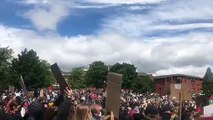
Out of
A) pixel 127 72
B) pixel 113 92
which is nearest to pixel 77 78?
pixel 127 72

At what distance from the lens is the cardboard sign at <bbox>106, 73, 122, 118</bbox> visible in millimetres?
8441

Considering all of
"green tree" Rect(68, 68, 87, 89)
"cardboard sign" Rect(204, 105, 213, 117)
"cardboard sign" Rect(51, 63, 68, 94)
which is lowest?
"cardboard sign" Rect(204, 105, 213, 117)

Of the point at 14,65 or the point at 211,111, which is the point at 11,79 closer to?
the point at 14,65

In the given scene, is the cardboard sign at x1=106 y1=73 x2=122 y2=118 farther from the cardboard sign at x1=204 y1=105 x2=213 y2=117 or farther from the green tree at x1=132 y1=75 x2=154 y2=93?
the green tree at x1=132 y1=75 x2=154 y2=93

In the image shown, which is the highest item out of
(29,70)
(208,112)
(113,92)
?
(29,70)

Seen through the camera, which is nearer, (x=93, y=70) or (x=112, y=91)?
(x=112, y=91)

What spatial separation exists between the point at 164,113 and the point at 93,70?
153m

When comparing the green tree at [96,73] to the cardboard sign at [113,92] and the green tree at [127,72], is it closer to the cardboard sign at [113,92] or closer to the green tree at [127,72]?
the green tree at [127,72]

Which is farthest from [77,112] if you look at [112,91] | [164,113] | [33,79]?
[33,79]

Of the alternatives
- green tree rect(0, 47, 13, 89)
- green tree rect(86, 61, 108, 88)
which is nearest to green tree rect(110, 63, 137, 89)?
green tree rect(86, 61, 108, 88)

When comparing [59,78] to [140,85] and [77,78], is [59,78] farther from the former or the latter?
[77,78]

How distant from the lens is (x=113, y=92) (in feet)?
28.2

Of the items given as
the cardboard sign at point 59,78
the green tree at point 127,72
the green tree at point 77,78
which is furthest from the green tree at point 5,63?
the cardboard sign at point 59,78

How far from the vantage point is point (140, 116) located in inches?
547
